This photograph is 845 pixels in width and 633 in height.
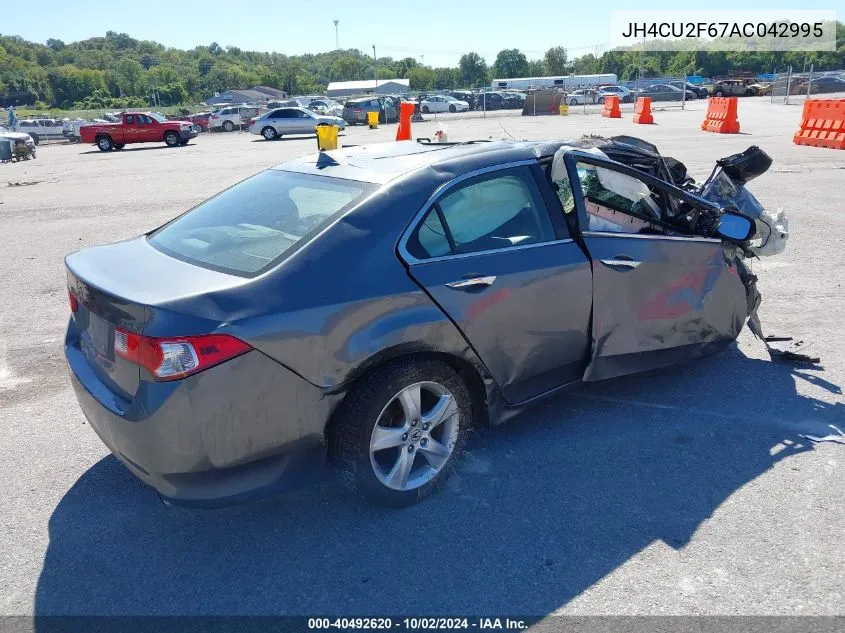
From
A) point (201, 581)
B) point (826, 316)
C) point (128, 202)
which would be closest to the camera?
point (201, 581)

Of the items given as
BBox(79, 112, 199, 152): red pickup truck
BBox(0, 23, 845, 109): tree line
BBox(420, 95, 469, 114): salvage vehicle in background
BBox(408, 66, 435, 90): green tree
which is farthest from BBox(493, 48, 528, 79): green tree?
BBox(79, 112, 199, 152): red pickup truck

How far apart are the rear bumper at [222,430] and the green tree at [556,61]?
12406 cm

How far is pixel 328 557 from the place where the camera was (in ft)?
9.82

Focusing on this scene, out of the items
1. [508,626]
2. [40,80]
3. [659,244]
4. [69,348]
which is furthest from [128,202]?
[40,80]

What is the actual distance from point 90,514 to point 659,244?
338 cm

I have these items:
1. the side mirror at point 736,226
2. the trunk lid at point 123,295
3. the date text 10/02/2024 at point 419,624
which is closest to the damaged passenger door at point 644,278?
the side mirror at point 736,226

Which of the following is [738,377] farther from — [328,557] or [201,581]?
[201,581]

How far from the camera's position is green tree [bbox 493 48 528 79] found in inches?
5148

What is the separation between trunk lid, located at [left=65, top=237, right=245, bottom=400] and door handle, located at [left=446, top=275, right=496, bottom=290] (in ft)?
3.28

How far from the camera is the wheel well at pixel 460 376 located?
3.03m

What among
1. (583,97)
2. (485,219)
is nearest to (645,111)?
(485,219)

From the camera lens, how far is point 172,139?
102 feet

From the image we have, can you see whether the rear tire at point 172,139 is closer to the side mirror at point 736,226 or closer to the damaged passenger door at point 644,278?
the damaged passenger door at point 644,278

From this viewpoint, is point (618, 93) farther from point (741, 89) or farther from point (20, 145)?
point (20, 145)
